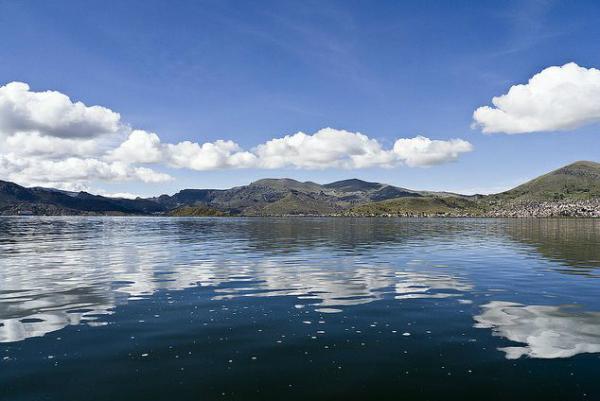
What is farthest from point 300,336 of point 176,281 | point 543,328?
point 176,281

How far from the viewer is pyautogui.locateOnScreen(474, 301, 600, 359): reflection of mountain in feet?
66.6

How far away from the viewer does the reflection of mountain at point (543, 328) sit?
66.6 ft

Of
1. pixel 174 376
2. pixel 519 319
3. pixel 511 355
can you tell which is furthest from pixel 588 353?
pixel 174 376

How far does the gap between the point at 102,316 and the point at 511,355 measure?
79.9ft

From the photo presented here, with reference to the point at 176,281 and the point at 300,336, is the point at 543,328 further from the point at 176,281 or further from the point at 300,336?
the point at 176,281

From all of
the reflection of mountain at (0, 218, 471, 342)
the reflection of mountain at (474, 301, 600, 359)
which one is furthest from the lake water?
the reflection of mountain at (0, 218, 471, 342)

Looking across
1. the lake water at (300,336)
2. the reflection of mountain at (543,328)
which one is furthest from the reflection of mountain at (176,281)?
the reflection of mountain at (543,328)

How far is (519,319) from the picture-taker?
26.0m

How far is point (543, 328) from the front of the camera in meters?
24.1

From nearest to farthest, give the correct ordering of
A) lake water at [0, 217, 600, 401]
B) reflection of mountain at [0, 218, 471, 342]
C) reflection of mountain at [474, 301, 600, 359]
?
lake water at [0, 217, 600, 401] < reflection of mountain at [474, 301, 600, 359] < reflection of mountain at [0, 218, 471, 342]

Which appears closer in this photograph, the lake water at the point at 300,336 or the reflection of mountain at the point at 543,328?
the lake water at the point at 300,336

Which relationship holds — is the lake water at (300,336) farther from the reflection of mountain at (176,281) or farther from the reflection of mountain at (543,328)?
the reflection of mountain at (176,281)

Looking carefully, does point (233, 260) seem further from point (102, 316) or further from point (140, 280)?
point (102, 316)

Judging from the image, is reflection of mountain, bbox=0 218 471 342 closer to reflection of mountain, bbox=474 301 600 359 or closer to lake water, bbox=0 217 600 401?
lake water, bbox=0 217 600 401
